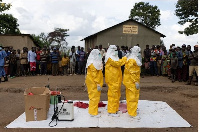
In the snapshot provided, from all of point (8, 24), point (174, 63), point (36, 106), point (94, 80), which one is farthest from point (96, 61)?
point (8, 24)

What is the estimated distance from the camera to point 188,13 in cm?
1919

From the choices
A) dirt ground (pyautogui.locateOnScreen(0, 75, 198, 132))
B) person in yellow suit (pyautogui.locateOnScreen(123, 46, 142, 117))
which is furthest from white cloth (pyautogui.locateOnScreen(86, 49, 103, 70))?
dirt ground (pyautogui.locateOnScreen(0, 75, 198, 132))

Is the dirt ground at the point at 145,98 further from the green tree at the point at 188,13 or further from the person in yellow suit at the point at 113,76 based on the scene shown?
the green tree at the point at 188,13

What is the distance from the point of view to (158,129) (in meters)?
4.88

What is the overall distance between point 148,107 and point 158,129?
1605 millimetres

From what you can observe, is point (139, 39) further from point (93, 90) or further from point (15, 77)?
point (93, 90)

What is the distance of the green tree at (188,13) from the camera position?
719 inches

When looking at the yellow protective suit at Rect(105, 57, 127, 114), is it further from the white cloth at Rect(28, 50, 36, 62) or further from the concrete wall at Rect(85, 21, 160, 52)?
the concrete wall at Rect(85, 21, 160, 52)

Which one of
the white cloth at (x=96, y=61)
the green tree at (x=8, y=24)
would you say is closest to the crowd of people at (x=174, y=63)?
the white cloth at (x=96, y=61)

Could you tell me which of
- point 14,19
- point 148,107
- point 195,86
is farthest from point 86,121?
point 14,19

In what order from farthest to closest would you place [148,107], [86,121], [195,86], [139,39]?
[139,39] → [195,86] → [148,107] → [86,121]

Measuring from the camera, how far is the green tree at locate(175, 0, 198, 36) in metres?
18.2

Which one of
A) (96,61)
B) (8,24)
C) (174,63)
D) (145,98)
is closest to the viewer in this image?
(96,61)

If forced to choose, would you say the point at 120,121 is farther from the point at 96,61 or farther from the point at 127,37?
the point at 127,37
